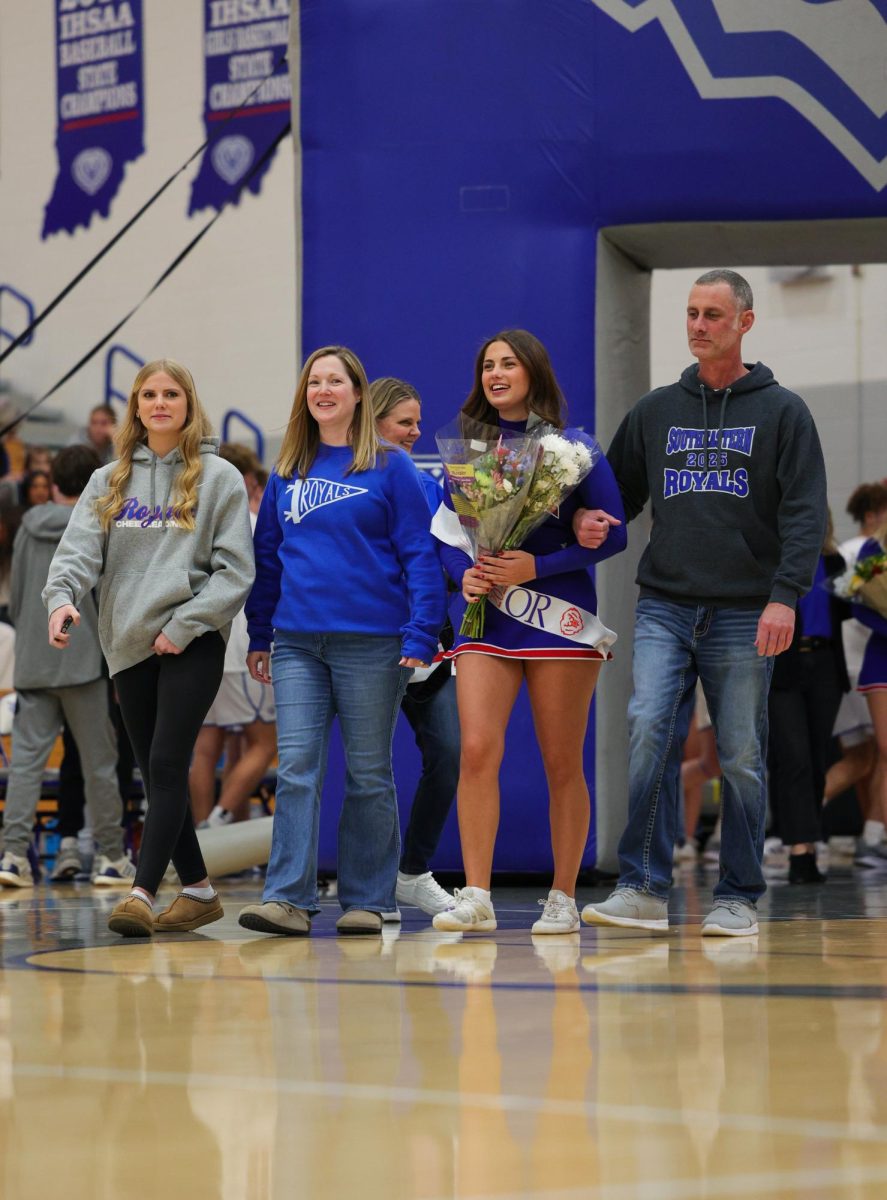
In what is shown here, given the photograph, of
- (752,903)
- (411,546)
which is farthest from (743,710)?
(411,546)

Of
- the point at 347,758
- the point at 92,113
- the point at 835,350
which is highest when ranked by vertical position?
the point at 92,113

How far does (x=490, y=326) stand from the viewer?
642 cm

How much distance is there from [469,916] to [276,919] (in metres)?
0.49

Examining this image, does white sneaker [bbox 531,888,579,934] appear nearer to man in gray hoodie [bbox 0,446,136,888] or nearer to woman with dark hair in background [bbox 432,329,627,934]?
woman with dark hair in background [bbox 432,329,627,934]

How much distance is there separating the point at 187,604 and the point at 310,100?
2480 mm

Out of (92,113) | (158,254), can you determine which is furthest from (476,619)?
(92,113)

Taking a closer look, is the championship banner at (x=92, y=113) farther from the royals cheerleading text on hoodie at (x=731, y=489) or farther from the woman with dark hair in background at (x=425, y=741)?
the royals cheerleading text on hoodie at (x=731, y=489)

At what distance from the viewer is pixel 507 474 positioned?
15.3 feet

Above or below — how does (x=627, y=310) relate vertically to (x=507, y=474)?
above

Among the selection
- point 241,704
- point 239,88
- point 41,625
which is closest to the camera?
point 41,625

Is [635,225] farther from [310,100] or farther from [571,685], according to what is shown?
[571,685]

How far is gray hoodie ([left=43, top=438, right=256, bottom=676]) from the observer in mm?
4848

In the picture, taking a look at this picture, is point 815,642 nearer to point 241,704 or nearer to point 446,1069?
point 241,704

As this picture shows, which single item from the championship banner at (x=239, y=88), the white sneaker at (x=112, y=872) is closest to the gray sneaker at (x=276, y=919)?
the white sneaker at (x=112, y=872)
